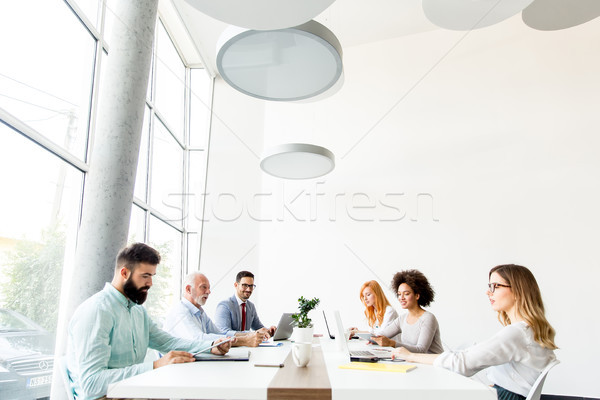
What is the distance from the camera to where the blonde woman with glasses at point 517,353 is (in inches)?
70.8

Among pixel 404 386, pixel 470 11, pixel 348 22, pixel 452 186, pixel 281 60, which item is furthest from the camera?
pixel 348 22

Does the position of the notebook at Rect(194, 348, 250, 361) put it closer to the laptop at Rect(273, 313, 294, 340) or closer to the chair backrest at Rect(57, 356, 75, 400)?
the chair backrest at Rect(57, 356, 75, 400)

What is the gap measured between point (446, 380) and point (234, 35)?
1757 millimetres

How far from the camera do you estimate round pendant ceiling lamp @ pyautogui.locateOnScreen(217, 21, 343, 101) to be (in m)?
2.12

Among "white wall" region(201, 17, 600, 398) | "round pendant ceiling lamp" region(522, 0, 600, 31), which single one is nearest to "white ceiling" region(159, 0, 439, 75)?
"white wall" region(201, 17, 600, 398)

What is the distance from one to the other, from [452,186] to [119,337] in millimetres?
4294

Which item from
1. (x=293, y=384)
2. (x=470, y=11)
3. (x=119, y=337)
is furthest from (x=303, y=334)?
(x=470, y=11)


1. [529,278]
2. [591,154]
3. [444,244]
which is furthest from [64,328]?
[591,154]

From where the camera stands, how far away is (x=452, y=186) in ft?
17.1

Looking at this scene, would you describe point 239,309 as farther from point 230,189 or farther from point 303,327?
point 230,189

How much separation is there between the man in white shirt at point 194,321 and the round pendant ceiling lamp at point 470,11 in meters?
2.66

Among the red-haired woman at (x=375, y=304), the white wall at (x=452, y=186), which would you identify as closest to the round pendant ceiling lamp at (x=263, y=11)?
the red-haired woman at (x=375, y=304)

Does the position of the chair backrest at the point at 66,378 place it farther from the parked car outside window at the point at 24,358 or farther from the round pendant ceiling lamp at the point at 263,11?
the round pendant ceiling lamp at the point at 263,11

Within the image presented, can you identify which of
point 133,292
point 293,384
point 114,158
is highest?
point 114,158
